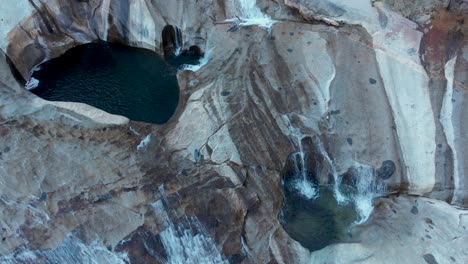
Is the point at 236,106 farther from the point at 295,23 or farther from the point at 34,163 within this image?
the point at 34,163

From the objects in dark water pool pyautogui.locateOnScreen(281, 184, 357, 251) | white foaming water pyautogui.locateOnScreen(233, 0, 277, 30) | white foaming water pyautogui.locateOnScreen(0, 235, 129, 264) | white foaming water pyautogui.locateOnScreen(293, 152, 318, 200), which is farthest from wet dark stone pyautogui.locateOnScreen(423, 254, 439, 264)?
white foaming water pyautogui.locateOnScreen(233, 0, 277, 30)

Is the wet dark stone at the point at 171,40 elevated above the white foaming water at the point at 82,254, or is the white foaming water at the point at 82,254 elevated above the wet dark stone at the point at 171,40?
the wet dark stone at the point at 171,40

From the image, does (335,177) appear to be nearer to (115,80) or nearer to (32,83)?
(115,80)

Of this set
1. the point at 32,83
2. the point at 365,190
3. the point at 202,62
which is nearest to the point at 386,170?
the point at 365,190

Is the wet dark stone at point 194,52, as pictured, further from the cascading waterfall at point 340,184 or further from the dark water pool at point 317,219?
the dark water pool at point 317,219

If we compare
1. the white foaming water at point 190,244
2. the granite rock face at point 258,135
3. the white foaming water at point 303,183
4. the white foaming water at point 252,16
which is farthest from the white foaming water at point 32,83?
the white foaming water at point 303,183

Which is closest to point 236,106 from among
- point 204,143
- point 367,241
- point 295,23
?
point 204,143
